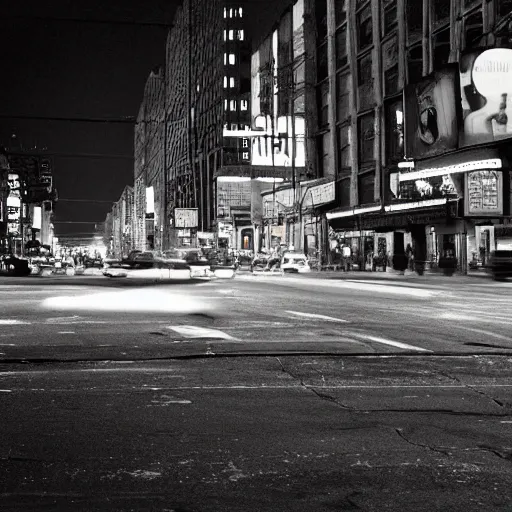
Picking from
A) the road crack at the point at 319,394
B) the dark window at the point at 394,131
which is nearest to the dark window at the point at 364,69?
the dark window at the point at 394,131

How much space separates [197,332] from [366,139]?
169ft

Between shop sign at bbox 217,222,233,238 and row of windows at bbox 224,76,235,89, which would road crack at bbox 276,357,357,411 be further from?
row of windows at bbox 224,76,235,89

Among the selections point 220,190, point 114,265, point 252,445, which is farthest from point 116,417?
A: point 220,190

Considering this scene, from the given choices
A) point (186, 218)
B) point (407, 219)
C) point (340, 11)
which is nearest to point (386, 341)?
point (407, 219)

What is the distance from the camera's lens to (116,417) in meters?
7.12

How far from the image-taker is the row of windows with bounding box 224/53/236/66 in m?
155

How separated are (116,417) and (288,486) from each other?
2629 mm

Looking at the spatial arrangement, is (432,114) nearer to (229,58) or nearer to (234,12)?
(229,58)

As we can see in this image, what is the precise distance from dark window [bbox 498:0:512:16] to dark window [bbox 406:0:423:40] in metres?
11.3

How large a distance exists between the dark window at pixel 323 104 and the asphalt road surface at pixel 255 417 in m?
60.3

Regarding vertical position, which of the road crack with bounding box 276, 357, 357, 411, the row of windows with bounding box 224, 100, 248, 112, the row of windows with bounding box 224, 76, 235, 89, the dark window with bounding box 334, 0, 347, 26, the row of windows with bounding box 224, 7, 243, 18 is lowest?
the road crack with bounding box 276, 357, 357, 411

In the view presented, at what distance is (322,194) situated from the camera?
70.8 m

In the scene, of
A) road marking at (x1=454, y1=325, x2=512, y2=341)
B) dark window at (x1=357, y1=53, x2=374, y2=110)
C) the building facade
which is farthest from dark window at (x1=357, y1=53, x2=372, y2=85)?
road marking at (x1=454, y1=325, x2=512, y2=341)

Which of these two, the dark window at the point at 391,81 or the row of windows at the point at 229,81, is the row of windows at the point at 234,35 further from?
the dark window at the point at 391,81
